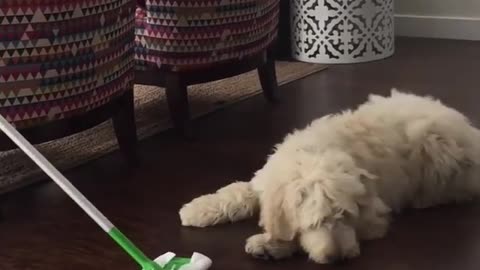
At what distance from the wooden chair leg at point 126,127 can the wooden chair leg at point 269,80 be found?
79cm

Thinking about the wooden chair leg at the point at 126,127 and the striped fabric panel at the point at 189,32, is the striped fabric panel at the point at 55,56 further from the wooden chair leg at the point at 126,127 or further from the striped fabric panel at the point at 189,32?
the striped fabric panel at the point at 189,32

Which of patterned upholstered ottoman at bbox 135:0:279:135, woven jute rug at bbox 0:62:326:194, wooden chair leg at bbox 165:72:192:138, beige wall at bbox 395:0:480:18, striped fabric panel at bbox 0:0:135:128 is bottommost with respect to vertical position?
beige wall at bbox 395:0:480:18

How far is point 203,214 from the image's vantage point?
1.71 metres

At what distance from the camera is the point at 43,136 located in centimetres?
185

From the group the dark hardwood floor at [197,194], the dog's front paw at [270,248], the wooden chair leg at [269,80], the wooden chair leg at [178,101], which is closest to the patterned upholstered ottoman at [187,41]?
the wooden chair leg at [178,101]

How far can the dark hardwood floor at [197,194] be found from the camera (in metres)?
1.57

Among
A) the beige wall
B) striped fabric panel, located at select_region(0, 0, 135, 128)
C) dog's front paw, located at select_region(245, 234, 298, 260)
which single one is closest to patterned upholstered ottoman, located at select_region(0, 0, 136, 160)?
striped fabric panel, located at select_region(0, 0, 135, 128)

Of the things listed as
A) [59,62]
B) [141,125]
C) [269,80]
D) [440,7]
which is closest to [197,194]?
[59,62]

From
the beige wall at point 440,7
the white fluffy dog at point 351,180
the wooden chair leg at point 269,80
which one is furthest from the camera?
the beige wall at point 440,7

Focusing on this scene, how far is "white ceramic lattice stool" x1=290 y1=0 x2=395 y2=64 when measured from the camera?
134 inches

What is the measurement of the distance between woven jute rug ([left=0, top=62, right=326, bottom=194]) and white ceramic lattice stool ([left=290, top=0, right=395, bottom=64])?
10 centimetres

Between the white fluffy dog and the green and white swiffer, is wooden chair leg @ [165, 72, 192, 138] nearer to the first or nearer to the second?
the white fluffy dog

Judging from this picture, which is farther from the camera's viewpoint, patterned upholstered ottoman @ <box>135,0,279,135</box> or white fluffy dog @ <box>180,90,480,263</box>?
patterned upholstered ottoman @ <box>135,0,279,135</box>

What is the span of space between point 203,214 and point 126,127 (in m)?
0.49
